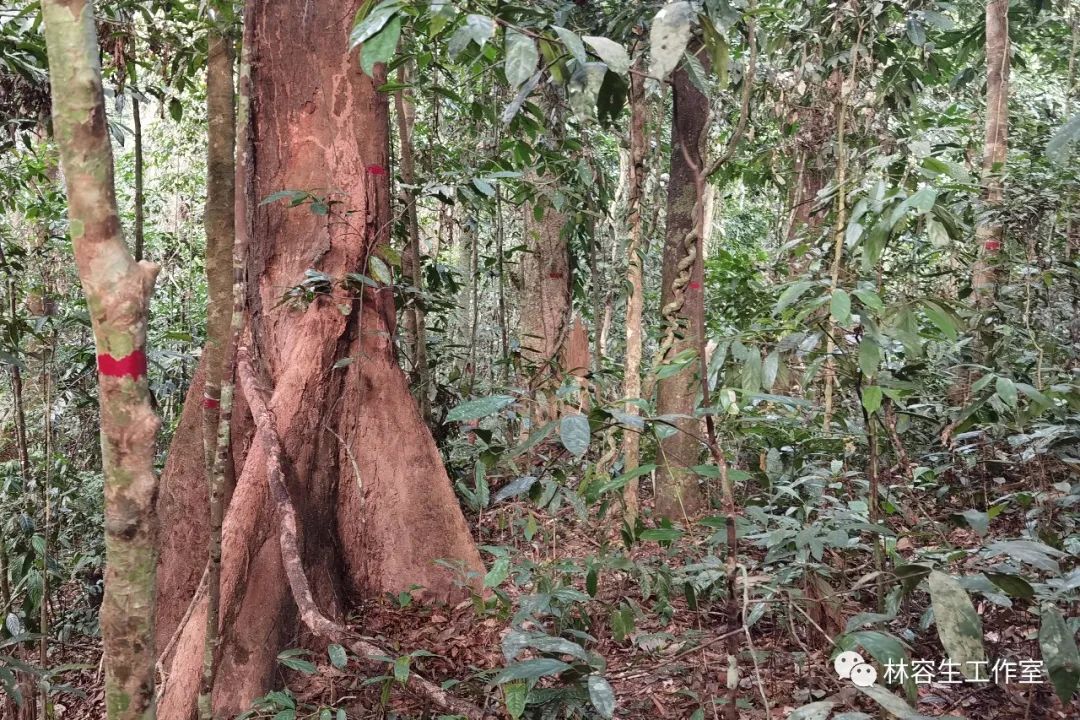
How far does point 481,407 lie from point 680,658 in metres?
1.28

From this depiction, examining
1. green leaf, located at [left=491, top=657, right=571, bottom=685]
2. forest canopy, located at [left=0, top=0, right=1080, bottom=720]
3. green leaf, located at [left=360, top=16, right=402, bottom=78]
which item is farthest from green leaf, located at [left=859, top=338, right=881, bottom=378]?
green leaf, located at [left=360, top=16, right=402, bottom=78]

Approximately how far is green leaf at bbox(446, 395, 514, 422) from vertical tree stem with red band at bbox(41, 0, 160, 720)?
61 cm

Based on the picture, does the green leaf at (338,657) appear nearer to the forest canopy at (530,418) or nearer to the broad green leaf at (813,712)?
the forest canopy at (530,418)

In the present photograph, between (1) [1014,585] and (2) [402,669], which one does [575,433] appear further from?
(2) [402,669]

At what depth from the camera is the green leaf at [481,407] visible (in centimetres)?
170

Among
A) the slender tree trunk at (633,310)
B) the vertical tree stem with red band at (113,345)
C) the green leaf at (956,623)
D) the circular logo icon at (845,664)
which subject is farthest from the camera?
the slender tree trunk at (633,310)

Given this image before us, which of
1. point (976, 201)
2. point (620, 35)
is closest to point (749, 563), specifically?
point (976, 201)

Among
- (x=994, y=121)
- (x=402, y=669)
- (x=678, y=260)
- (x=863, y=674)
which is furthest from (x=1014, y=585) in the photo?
(x=994, y=121)

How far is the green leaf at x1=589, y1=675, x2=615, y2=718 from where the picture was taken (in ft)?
5.90

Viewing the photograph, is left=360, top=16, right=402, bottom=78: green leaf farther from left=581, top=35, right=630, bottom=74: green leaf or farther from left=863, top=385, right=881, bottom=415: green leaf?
left=863, top=385, right=881, bottom=415: green leaf

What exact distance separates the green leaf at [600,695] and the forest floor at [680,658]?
47cm

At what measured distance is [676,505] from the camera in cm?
486

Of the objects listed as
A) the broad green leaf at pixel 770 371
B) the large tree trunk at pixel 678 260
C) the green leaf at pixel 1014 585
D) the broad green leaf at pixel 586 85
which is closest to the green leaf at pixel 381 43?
the broad green leaf at pixel 586 85

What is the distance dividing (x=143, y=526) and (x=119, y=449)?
0.15 metres
